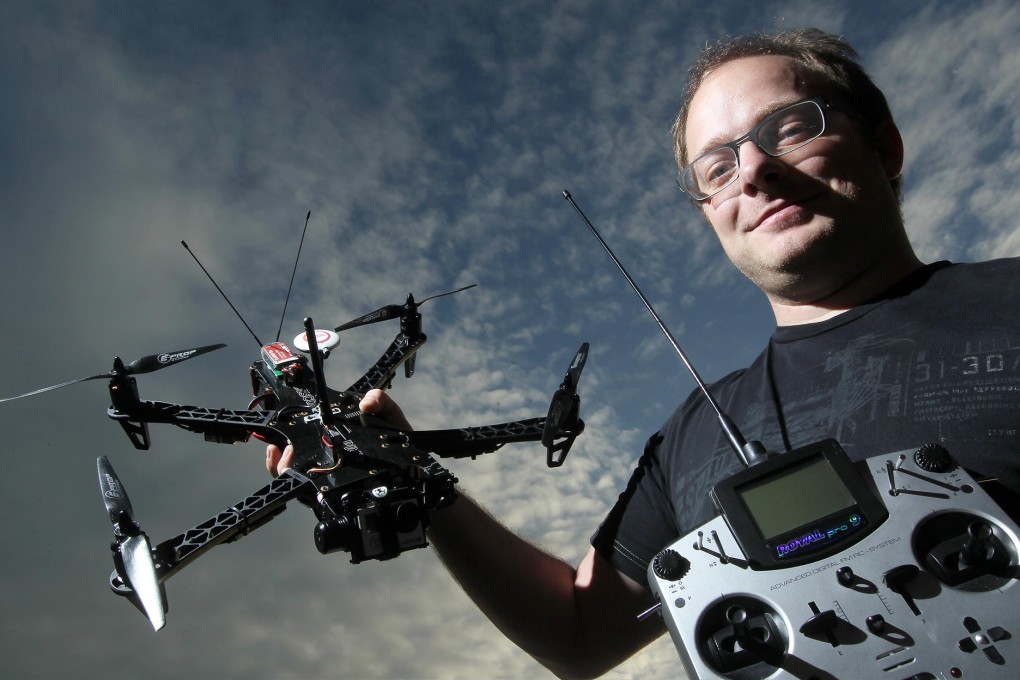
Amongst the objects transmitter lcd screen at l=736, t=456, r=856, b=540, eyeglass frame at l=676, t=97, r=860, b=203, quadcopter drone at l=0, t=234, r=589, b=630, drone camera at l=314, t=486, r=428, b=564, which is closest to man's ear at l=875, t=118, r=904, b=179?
eyeglass frame at l=676, t=97, r=860, b=203

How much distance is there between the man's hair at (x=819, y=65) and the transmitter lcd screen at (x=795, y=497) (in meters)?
2.10

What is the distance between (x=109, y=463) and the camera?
17.7 ft

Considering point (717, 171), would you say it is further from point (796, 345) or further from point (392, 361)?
point (392, 361)

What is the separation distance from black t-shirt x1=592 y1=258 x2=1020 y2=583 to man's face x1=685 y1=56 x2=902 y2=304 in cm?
23

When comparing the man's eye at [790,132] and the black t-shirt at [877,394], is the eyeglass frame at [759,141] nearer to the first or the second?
the man's eye at [790,132]

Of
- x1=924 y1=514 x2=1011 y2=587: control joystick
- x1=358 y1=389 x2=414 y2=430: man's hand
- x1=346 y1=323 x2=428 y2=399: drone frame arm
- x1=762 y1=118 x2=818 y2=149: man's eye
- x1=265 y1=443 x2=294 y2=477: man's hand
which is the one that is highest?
x1=346 y1=323 x2=428 y2=399: drone frame arm

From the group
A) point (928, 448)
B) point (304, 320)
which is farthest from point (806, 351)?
point (304, 320)

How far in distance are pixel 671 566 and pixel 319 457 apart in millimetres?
4035

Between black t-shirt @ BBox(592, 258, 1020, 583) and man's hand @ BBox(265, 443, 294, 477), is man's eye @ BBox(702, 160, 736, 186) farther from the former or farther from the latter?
man's hand @ BBox(265, 443, 294, 477)

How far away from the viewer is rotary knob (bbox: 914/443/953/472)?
1.84 metres

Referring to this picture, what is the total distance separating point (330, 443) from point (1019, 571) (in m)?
4.49

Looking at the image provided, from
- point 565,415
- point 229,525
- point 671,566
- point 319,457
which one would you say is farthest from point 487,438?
point 671,566

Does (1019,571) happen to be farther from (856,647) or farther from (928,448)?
(856,647)

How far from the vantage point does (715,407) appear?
2.41 m
